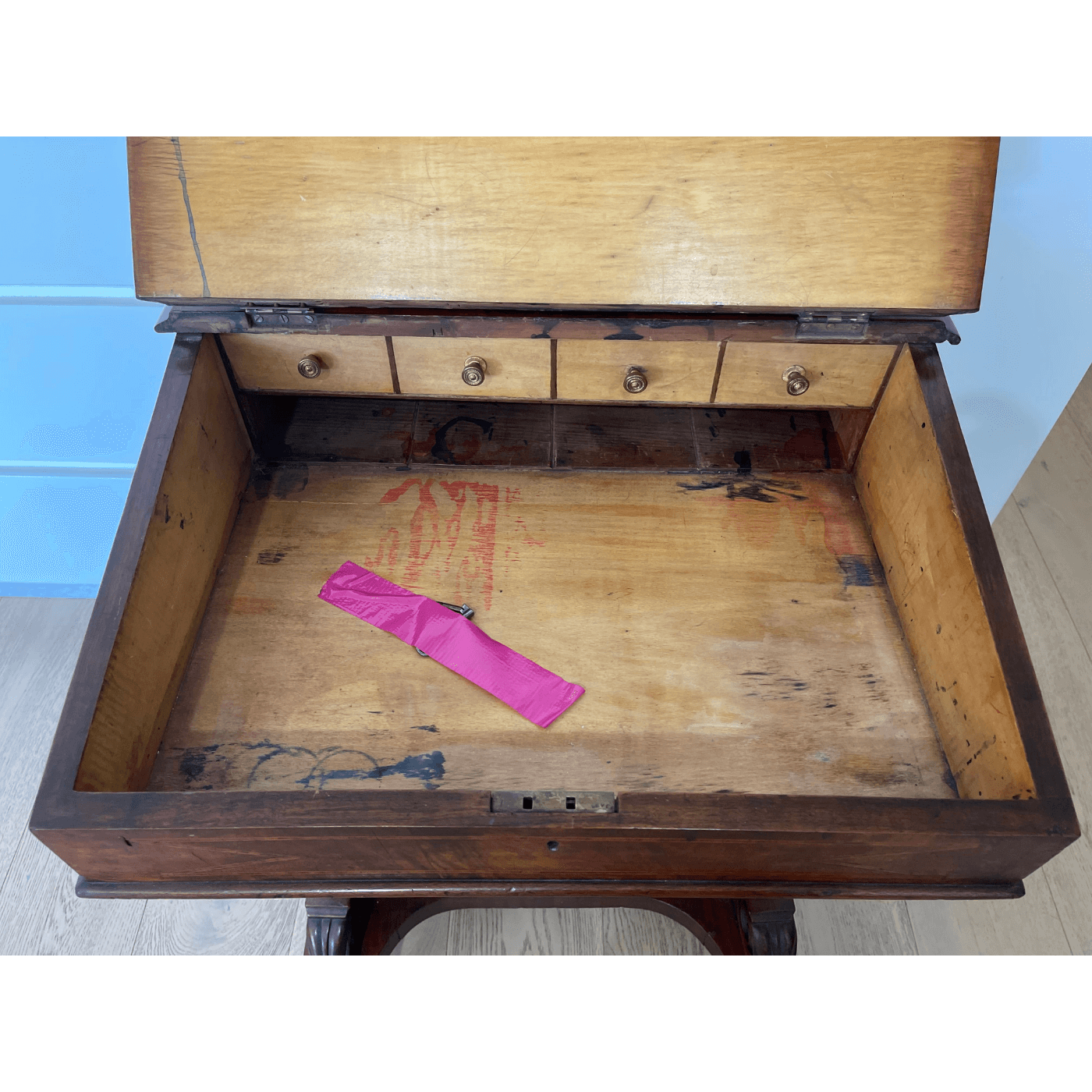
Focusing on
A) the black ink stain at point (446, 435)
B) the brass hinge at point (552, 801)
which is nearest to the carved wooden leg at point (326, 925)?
the brass hinge at point (552, 801)

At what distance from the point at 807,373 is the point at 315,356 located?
68 cm

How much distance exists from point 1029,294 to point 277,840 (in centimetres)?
152

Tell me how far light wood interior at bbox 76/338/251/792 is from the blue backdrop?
0.64 m

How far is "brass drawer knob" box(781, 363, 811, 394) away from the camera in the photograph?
3.89ft

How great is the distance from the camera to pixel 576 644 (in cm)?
110

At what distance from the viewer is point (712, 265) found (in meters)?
1.10

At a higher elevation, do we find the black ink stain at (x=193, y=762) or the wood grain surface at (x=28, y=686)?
the wood grain surface at (x=28, y=686)

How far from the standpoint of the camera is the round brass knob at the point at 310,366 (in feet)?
3.88

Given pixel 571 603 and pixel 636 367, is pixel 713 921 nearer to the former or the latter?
pixel 571 603

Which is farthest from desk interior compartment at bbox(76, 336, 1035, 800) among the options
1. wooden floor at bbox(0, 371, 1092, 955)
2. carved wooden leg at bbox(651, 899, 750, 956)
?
wooden floor at bbox(0, 371, 1092, 955)

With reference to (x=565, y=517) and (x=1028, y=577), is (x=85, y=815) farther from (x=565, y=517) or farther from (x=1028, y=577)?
(x=1028, y=577)

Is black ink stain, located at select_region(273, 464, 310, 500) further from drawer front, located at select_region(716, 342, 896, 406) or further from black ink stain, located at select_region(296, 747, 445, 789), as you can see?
drawer front, located at select_region(716, 342, 896, 406)

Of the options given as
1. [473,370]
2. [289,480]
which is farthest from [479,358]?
[289,480]

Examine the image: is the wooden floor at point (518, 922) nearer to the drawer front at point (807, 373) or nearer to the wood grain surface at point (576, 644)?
the wood grain surface at point (576, 644)
